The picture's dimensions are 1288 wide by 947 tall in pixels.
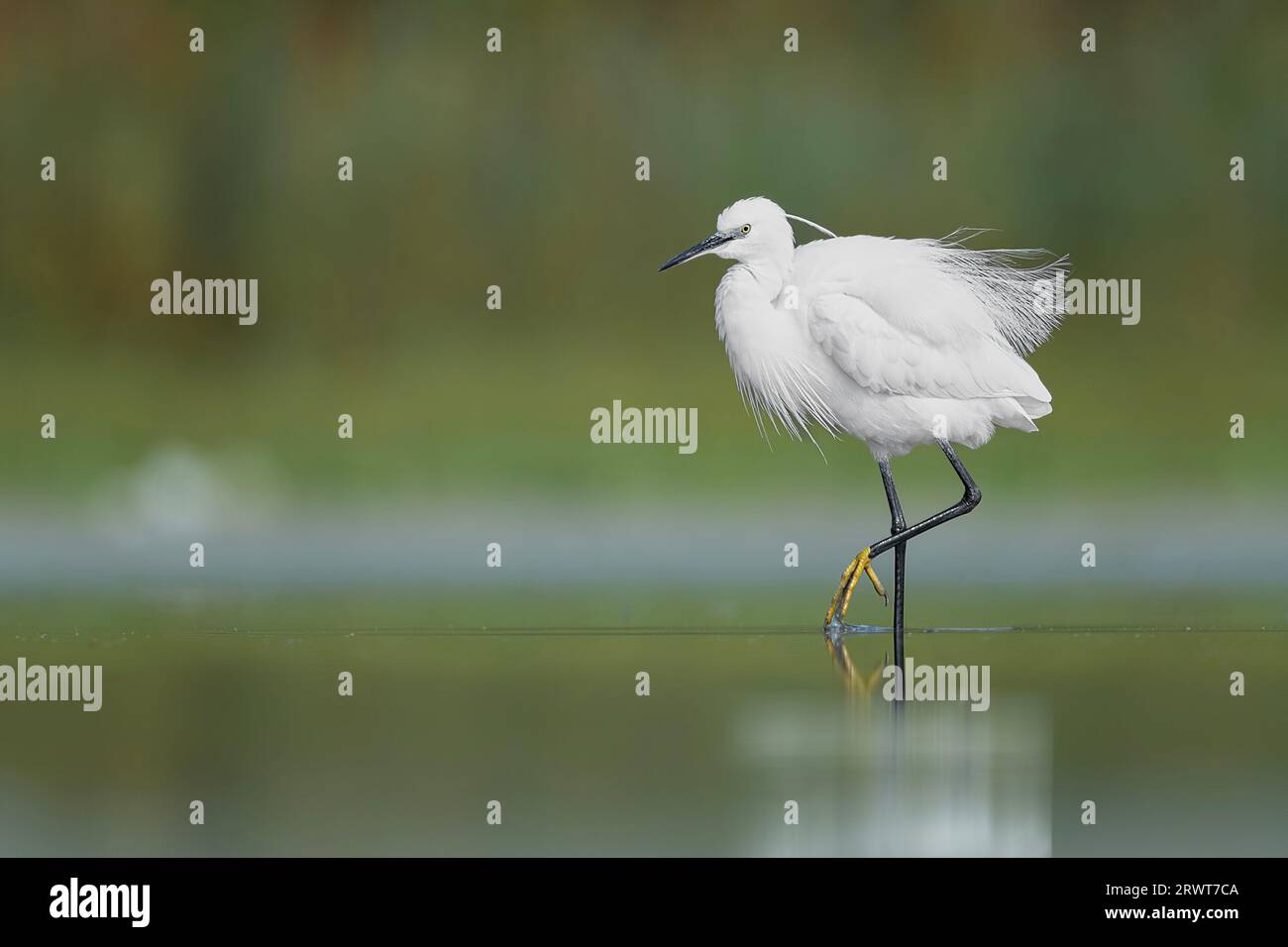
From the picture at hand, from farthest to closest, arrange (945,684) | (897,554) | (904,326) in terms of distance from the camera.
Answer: (897,554) < (904,326) < (945,684)

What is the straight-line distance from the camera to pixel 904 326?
5.72 m

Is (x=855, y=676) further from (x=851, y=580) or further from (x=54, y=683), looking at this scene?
(x=54, y=683)

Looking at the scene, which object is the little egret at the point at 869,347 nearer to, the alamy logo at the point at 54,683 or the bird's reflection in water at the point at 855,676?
the bird's reflection in water at the point at 855,676

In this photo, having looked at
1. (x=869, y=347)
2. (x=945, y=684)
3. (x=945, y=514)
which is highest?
(x=869, y=347)

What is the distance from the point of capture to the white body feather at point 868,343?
18.7 ft

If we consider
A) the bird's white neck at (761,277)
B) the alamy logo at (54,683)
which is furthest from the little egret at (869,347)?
the alamy logo at (54,683)

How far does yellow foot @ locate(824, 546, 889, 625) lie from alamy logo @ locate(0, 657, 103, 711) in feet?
8.12

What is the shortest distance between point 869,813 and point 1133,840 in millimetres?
584

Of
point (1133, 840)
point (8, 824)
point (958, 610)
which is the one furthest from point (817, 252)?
point (8, 824)

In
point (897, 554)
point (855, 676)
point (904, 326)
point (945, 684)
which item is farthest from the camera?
point (897, 554)

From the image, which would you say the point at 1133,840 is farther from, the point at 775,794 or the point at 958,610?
the point at 958,610

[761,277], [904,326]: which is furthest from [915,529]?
[761,277]

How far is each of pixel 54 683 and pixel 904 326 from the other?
3.04 meters

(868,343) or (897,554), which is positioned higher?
(868,343)
